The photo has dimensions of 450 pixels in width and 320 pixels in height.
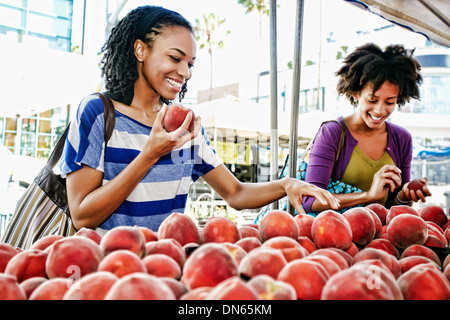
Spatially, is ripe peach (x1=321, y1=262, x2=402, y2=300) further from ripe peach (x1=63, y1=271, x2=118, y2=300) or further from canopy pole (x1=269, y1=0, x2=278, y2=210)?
canopy pole (x1=269, y1=0, x2=278, y2=210)

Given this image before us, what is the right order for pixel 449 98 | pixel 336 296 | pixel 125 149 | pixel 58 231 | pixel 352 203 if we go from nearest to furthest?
pixel 336 296, pixel 58 231, pixel 125 149, pixel 352 203, pixel 449 98

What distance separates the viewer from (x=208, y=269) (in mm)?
672

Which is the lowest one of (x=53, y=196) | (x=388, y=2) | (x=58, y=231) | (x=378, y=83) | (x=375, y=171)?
(x=58, y=231)

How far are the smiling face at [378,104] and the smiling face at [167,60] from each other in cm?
112

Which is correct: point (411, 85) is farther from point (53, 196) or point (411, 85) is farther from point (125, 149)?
point (53, 196)

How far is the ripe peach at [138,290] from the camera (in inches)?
21.1

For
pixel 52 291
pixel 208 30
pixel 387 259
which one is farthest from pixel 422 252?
pixel 208 30

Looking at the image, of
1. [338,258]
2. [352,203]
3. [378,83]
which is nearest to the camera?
[338,258]

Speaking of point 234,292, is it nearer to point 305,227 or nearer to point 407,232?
point 305,227

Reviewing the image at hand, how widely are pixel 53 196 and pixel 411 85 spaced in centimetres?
210

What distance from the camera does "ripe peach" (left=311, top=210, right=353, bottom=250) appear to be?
1.03 meters

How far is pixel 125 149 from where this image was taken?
5.24ft

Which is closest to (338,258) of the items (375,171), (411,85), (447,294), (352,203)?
(447,294)

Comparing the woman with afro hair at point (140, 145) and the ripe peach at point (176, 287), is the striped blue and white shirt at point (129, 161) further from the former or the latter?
the ripe peach at point (176, 287)
